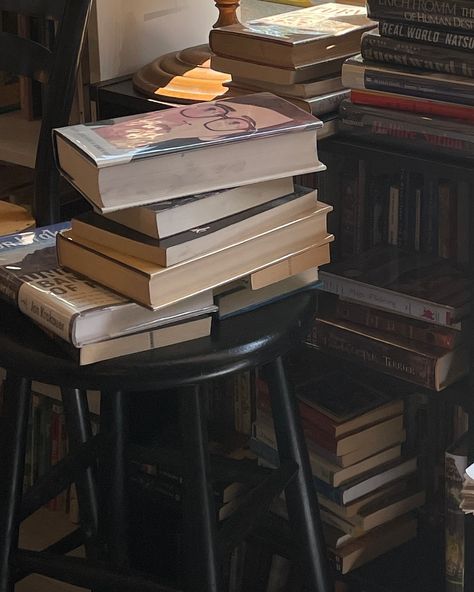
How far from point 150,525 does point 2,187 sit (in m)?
0.61

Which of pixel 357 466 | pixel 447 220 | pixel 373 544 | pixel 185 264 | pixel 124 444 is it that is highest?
pixel 185 264

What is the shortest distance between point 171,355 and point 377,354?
486 millimetres

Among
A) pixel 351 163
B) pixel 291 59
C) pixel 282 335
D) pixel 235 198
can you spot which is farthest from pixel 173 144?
pixel 351 163

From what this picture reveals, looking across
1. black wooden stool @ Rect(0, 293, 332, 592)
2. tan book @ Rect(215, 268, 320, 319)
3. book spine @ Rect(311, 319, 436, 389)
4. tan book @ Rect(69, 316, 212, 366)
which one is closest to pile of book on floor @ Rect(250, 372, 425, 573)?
book spine @ Rect(311, 319, 436, 389)

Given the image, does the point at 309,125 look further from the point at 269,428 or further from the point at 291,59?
the point at 269,428

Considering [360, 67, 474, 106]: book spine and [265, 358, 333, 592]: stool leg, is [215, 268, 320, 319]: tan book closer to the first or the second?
[265, 358, 333, 592]: stool leg

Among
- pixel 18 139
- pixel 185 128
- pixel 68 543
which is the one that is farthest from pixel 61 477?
pixel 18 139

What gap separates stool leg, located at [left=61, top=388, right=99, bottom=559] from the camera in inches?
65.6

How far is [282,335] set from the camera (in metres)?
1.22

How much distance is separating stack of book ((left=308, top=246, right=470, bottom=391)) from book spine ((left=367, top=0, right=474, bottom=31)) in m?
0.35

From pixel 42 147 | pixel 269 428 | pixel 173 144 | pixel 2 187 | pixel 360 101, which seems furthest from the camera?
pixel 2 187

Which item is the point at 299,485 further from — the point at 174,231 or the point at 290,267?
the point at 174,231

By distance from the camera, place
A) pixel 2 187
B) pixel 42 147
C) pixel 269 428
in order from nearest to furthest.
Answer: pixel 42 147
pixel 269 428
pixel 2 187

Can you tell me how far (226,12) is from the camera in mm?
1745
